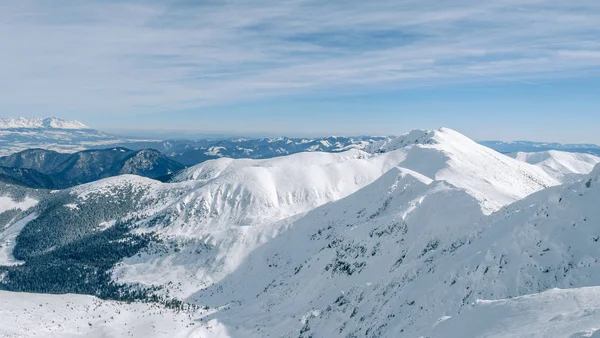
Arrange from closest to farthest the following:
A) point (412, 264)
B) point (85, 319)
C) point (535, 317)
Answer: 1. point (535, 317)
2. point (412, 264)
3. point (85, 319)

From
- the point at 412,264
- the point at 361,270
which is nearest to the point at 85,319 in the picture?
the point at 361,270

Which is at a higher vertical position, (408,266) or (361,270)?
(408,266)

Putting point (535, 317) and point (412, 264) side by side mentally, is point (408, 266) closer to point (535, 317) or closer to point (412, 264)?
point (412, 264)

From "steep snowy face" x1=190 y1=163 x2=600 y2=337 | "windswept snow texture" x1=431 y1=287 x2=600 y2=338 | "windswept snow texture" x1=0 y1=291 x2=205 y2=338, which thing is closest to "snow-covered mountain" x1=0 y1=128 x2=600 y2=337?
"steep snowy face" x1=190 y1=163 x2=600 y2=337

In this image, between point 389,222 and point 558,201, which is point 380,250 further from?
point 558,201

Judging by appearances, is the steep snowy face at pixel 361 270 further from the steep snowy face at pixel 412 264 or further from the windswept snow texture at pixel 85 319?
the windswept snow texture at pixel 85 319

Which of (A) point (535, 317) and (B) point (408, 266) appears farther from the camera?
(B) point (408, 266)
